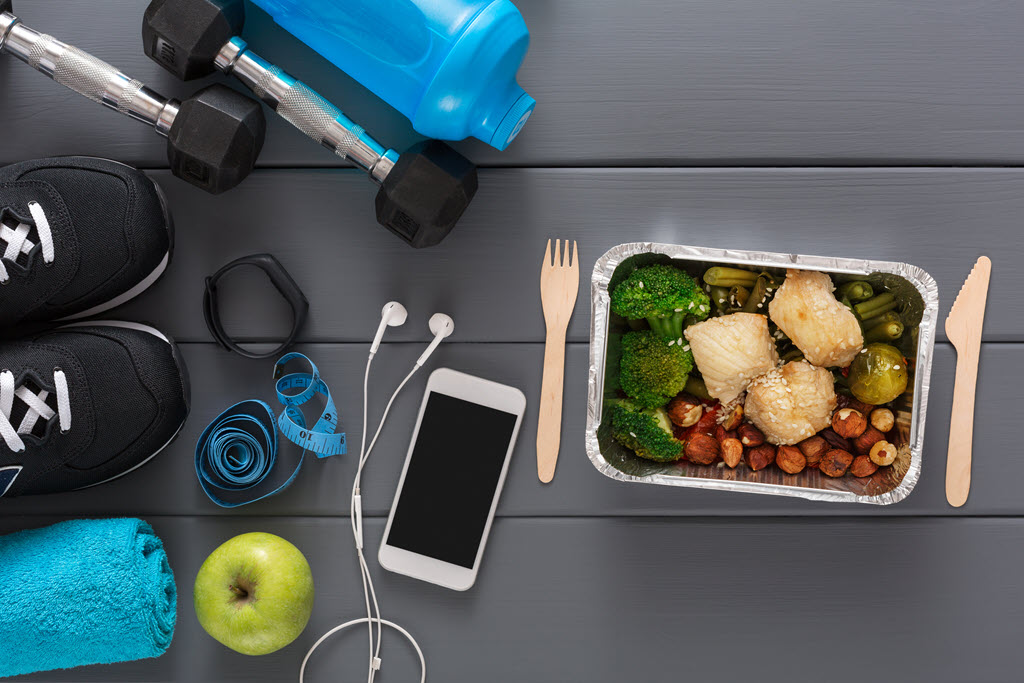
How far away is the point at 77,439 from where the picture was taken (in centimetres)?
89

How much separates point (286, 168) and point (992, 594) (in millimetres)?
1076

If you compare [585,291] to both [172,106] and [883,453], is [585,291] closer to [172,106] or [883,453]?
[883,453]

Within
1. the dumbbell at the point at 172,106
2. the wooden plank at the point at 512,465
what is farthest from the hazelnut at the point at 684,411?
the dumbbell at the point at 172,106

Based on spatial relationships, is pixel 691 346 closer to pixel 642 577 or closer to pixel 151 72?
pixel 642 577

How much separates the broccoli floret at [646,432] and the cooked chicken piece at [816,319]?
7.0 inches

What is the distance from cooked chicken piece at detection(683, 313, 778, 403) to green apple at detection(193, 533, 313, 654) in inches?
21.9

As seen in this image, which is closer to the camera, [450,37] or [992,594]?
[450,37]

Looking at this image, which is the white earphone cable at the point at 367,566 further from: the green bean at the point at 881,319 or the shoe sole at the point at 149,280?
the green bean at the point at 881,319

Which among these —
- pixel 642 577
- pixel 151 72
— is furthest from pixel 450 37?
pixel 642 577

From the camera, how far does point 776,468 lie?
90 centimetres

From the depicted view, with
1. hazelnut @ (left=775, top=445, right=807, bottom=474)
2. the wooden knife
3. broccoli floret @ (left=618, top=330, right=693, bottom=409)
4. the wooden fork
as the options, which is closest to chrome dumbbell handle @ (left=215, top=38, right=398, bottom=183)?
the wooden fork

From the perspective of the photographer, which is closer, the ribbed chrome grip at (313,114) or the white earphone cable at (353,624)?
the ribbed chrome grip at (313,114)

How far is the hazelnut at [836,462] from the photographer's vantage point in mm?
866

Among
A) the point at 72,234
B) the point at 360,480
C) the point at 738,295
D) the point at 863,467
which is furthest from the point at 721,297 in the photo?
the point at 72,234
